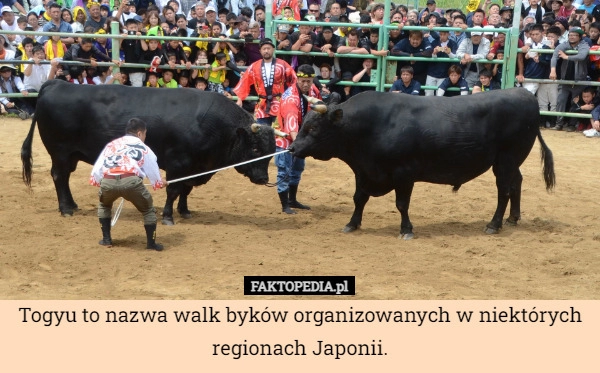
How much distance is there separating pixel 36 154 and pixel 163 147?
3900 millimetres

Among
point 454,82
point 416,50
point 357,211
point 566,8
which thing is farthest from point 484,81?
point 357,211

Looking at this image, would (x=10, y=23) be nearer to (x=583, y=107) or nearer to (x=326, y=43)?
(x=326, y=43)

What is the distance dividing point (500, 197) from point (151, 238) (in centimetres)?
367

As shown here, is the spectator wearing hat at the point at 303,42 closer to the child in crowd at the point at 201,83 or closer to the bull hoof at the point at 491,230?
the child in crowd at the point at 201,83

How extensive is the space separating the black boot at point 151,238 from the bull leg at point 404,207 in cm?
241

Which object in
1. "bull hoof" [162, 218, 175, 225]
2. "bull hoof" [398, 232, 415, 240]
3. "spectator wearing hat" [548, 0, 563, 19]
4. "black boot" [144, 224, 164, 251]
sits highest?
"spectator wearing hat" [548, 0, 563, 19]

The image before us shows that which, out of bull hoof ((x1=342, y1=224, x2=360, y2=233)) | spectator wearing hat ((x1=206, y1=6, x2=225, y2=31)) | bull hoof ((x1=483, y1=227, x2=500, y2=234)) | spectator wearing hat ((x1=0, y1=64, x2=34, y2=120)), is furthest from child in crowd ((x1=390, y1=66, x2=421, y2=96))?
spectator wearing hat ((x1=0, y1=64, x2=34, y2=120))

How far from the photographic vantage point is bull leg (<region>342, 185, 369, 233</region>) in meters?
9.38

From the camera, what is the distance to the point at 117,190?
27.0 feet

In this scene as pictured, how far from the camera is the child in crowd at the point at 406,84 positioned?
14.2m

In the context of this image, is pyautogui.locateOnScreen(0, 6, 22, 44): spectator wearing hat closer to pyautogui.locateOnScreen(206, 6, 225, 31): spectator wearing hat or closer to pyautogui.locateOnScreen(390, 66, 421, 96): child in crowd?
pyautogui.locateOnScreen(206, 6, 225, 31): spectator wearing hat

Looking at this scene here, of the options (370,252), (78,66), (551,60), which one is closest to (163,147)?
(370,252)

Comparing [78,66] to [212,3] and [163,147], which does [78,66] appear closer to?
[212,3]

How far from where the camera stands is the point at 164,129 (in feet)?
31.4
